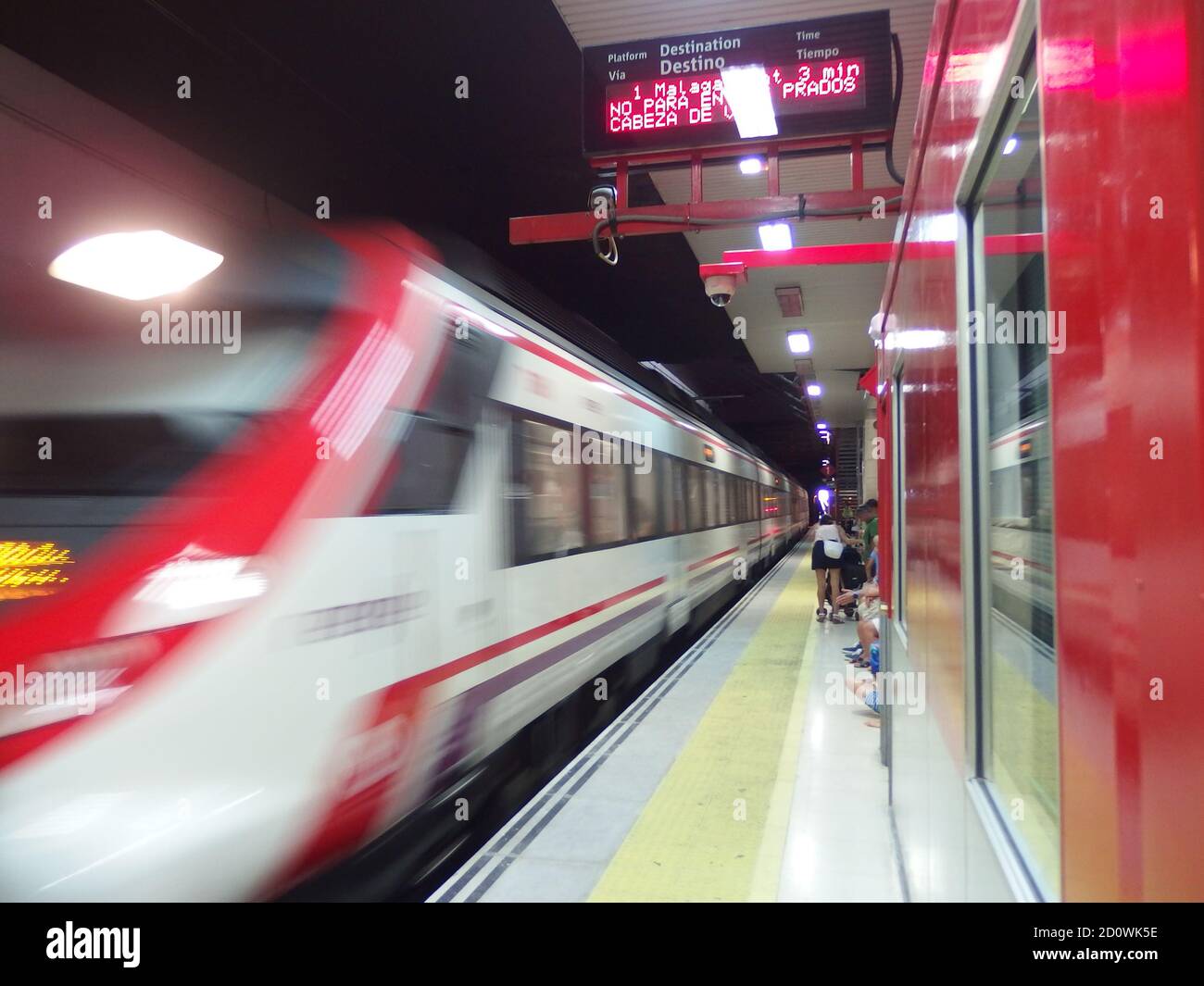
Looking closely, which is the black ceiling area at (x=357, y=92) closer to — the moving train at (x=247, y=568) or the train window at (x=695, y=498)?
the moving train at (x=247, y=568)

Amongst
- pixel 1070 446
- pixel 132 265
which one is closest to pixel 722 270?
pixel 132 265

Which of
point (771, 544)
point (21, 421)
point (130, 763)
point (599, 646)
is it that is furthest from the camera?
point (771, 544)

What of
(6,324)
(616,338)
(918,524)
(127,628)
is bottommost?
(127,628)

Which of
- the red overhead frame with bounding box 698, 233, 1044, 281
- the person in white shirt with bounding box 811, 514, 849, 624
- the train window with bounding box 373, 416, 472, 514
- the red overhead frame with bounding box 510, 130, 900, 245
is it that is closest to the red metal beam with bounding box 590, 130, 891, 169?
the red overhead frame with bounding box 510, 130, 900, 245

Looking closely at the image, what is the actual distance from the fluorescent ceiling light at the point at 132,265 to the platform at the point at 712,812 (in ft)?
7.56

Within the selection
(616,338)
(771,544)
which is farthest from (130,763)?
(771,544)

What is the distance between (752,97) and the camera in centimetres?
407

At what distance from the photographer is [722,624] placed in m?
9.95

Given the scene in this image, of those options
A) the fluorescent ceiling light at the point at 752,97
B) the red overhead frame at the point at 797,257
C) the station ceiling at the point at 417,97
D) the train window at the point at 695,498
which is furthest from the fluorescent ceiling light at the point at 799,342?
the fluorescent ceiling light at the point at 752,97

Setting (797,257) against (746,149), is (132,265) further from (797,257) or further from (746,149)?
(797,257)

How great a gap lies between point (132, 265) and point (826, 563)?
323 inches

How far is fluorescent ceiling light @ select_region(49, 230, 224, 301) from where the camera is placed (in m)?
2.45
